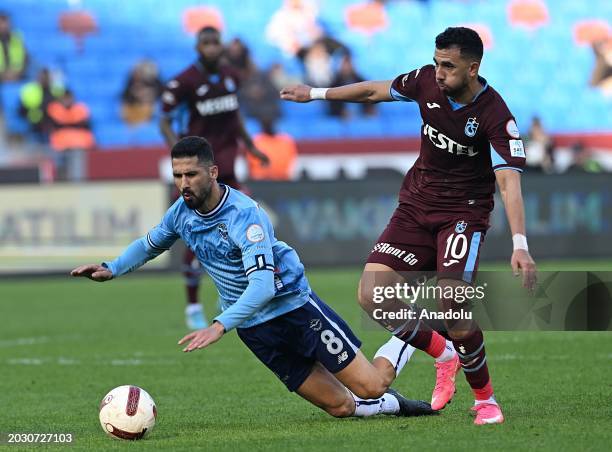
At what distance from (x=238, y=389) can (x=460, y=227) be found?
2207mm

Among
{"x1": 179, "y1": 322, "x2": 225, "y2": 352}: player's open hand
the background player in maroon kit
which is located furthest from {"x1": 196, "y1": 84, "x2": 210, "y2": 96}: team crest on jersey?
{"x1": 179, "y1": 322, "x2": 225, "y2": 352}: player's open hand

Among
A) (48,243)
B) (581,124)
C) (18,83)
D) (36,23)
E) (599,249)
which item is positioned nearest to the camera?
(48,243)

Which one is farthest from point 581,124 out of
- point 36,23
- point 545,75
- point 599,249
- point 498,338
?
point 498,338

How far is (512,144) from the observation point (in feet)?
21.0

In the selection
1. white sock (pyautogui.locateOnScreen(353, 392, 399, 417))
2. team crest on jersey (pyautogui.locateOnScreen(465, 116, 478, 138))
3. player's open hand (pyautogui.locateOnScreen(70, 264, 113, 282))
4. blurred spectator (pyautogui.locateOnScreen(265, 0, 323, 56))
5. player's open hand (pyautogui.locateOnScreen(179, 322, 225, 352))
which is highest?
blurred spectator (pyautogui.locateOnScreen(265, 0, 323, 56))

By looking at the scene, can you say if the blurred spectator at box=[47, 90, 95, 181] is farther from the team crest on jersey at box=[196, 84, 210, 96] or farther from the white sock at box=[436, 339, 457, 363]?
the white sock at box=[436, 339, 457, 363]

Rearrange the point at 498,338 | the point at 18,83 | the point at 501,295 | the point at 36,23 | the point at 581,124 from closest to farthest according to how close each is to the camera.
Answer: the point at 501,295 → the point at 498,338 → the point at 18,83 → the point at 36,23 → the point at 581,124

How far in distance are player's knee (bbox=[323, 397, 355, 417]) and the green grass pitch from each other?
0.05 m

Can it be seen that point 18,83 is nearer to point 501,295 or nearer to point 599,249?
point 599,249

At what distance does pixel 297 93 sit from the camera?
279 inches

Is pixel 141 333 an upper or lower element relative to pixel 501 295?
lower

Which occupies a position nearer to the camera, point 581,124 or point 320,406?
point 320,406

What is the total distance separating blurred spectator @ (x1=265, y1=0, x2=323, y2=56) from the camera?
2572 cm

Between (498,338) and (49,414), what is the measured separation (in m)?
4.99
